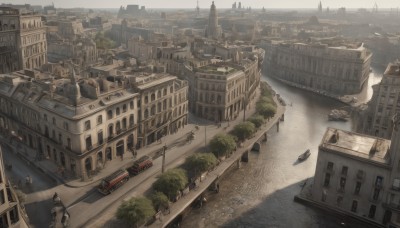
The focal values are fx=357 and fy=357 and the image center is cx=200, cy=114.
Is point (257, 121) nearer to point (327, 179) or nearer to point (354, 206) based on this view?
point (327, 179)

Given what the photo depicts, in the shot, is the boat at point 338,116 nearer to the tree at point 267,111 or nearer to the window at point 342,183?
the tree at point 267,111

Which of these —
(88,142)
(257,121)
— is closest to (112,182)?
(88,142)

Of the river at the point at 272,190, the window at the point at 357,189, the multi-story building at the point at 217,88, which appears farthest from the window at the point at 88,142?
A: the window at the point at 357,189

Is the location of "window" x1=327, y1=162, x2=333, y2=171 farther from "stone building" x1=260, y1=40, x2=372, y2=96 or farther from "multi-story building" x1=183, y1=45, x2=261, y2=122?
"stone building" x1=260, y1=40, x2=372, y2=96

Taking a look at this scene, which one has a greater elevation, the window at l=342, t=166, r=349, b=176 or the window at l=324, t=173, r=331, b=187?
the window at l=342, t=166, r=349, b=176

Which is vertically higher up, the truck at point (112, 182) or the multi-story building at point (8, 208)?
the multi-story building at point (8, 208)

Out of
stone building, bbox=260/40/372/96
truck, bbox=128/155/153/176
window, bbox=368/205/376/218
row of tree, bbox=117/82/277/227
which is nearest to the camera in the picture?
row of tree, bbox=117/82/277/227

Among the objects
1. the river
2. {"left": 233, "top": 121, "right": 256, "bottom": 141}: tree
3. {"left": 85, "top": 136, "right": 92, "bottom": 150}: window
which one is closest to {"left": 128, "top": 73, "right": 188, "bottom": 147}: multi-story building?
{"left": 85, "top": 136, "right": 92, "bottom": 150}: window
